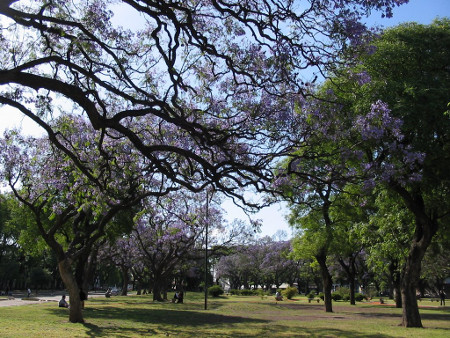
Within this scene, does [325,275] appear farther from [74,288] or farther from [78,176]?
[78,176]

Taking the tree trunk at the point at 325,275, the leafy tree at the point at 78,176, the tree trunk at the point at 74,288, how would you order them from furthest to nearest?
1. the tree trunk at the point at 325,275
2. the tree trunk at the point at 74,288
3. the leafy tree at the point at 78,176

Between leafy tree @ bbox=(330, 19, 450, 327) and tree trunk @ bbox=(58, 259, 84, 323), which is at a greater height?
leafy tree @ bbox=(330, 19, 450, 327)

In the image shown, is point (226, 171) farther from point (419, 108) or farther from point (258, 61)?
point (419, 108)

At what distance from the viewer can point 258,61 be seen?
9789 millimetres

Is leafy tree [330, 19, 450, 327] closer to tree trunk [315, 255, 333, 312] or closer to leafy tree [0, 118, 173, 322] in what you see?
leafy tree [0, 118, 173, 322]

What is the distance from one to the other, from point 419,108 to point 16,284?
84.6m

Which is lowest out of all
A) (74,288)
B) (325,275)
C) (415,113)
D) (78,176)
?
(74,288)

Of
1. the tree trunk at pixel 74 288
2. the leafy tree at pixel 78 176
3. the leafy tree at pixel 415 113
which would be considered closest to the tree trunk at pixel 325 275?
the leafy tree at pixel 415 113

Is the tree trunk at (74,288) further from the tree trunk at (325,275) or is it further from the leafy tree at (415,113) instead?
the tree trunk at (325,275)

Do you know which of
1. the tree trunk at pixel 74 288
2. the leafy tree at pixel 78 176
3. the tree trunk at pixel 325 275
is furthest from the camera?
the tree trunk at pixel 325 275

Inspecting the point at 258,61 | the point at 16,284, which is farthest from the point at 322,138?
the point at 16,284

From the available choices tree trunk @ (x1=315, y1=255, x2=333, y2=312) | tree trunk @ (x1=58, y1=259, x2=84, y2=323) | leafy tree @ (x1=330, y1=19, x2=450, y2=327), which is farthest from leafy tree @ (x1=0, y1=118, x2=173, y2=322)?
tree trunk @ (x1=315, y1=255, x2=333, y2=312)

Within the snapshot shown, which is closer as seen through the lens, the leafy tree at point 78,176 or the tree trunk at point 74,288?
the leafy tree at point 78,176

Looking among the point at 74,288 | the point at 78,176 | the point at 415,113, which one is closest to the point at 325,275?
the point at 415,113
